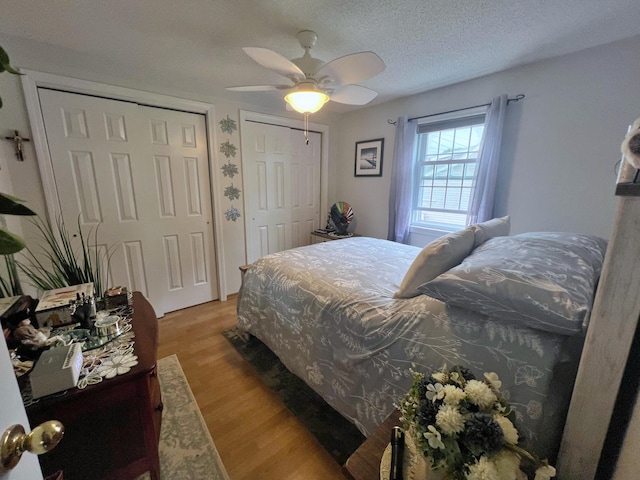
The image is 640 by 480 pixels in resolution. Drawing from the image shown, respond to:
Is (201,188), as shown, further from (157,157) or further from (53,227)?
(53,227)

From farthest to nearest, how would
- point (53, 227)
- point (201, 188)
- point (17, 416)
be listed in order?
point (201, 188), point (53, 227), point (17, 416)

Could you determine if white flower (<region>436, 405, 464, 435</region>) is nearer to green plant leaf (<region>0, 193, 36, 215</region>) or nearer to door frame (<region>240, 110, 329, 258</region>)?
green plant leaf (<region>0, 193, 36, 215</region>)

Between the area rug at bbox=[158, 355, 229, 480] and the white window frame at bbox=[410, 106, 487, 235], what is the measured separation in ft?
9.01

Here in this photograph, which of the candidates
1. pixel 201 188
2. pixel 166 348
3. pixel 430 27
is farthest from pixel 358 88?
pixel 166 348

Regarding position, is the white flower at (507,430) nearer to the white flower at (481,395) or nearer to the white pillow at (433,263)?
the white flower at (481,395)

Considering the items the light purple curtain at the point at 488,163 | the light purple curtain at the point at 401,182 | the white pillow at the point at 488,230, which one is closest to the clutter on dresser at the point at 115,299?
the white pillow at the point at 488,230

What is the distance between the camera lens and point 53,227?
2121mm

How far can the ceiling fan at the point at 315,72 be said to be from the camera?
1.44 metres

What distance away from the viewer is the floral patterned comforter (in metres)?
0.82

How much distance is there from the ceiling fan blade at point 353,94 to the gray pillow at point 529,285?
142 centimetres

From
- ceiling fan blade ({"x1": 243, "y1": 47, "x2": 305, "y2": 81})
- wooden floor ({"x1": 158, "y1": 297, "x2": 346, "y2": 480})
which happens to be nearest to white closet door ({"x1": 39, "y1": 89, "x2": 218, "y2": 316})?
wooden floor ({"x1": 158, "y1": 297, "x2": 346, "y2": 480})

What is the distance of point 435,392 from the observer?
2.17ft

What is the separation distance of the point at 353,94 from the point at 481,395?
6.52ft

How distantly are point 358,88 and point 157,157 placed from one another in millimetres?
2030
